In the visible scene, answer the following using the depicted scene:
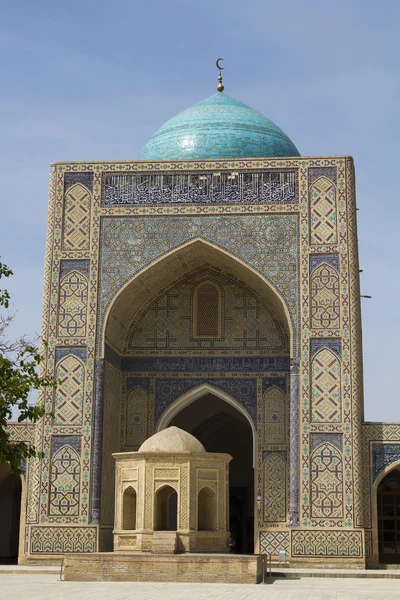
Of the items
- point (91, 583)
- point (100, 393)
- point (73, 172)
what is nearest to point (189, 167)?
point (73, 172)

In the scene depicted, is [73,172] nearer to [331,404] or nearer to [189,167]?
[189,167]

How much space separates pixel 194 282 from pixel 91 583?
19.1ft

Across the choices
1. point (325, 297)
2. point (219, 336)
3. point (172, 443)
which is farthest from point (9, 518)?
point (325, 297)

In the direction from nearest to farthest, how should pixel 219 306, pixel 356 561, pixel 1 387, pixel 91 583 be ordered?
pixel 1 387, pixel 91 583, pixel 356 561, pixel 219 306

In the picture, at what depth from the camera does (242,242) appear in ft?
46.0

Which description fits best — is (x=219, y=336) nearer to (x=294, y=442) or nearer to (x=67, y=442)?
(x=294, y=442)

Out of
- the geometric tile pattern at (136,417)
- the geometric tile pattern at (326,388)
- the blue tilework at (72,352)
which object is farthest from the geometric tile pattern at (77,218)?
the geometric tile pattern at (326,388)

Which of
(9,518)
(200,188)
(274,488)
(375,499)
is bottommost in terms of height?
(9,518)

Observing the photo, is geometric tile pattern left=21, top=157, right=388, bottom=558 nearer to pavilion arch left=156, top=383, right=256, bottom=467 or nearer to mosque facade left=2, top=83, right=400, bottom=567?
mosque facade left=2, top=83, right=400, bottom=567

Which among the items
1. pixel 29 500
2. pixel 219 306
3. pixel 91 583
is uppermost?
pixel 219 306

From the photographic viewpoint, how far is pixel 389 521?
14.4 metres

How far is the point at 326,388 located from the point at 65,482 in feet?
12.1

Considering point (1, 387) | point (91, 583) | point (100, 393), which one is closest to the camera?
point (1, 387)

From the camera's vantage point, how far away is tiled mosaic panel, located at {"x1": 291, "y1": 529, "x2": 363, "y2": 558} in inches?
504
